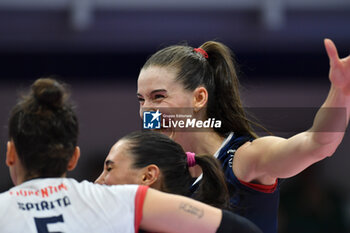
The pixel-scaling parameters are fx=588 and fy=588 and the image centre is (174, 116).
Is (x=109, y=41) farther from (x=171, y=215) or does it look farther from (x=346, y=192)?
(x=171, y=215)

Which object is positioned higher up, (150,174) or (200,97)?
(200,97)

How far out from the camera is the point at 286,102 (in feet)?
19.7

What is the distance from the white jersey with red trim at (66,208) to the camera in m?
1.67

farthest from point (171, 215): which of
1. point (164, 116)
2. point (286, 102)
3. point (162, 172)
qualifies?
point (286, 102)

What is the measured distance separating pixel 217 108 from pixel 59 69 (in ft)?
10.3

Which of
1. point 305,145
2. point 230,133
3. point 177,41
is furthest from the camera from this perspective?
point 177,41

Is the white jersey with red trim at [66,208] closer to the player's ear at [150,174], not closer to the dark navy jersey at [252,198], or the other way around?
the player's ear at [150,174]

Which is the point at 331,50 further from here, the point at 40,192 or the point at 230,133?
the point at 40,192

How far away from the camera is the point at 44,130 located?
5.70 feet

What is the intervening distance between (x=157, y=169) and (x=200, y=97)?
60cm

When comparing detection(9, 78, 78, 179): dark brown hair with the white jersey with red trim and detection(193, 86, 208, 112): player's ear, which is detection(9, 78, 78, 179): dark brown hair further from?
detection(193, 86, 208, 112): player's ear

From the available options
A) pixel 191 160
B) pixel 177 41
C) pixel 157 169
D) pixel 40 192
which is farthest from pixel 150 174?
pixel 177 41

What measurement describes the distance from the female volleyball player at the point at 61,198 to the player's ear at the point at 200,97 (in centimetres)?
83

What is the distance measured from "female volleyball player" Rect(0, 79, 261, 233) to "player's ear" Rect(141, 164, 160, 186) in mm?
288
